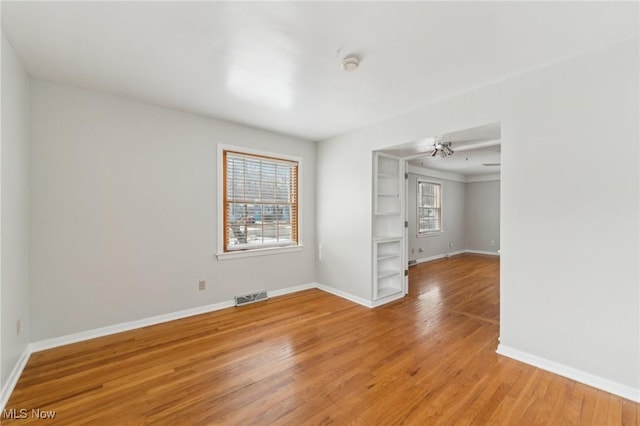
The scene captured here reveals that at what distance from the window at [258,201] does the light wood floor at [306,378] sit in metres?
1.21

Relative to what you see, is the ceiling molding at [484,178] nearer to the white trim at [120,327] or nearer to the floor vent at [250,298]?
the floor vent at [250,298]

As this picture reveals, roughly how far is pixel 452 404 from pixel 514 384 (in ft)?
2.09

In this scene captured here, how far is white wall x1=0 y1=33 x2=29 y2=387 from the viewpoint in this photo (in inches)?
75.7

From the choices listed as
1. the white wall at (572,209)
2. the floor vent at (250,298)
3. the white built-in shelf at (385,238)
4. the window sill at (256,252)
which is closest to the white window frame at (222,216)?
the window sill at (256,252)

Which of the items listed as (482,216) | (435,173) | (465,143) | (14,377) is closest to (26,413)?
(14,377)

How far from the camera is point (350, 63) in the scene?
219 cm

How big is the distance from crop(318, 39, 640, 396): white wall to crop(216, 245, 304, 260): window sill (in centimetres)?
292

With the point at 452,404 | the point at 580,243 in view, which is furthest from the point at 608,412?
the point at 580,243

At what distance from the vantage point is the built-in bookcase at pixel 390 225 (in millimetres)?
4102

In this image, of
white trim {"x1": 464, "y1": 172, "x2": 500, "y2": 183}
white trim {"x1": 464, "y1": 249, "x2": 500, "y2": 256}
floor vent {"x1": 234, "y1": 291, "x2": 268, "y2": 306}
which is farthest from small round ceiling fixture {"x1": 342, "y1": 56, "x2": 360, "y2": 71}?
white trim {"x1": 464, "y1": 249, "x2": 500, "y2": 256}

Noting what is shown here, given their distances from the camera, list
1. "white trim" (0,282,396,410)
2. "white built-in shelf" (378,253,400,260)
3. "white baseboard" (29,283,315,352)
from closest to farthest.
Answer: "white trim" (0,282,396,410) → "white baseboard" (29,283,315,352) → "white built-in shelf" (378,253,400,260)

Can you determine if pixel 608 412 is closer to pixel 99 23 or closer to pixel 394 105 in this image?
pixel 394 105

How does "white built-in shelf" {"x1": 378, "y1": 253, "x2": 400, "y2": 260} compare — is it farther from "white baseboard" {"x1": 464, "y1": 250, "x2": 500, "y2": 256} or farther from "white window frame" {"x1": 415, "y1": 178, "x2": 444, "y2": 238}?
"white baseboard" {"x1": 464, "y1": 250, "x2": 500, "y2": 256}

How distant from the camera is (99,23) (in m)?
1.80
